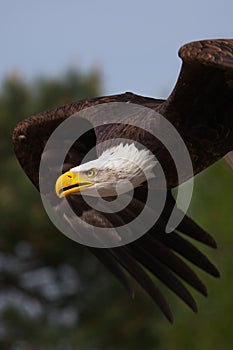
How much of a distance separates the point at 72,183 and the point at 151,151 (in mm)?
590

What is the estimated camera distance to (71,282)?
68.6 feet

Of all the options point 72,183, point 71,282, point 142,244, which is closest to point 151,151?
point 72,183

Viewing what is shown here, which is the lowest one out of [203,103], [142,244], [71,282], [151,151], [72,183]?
[71,282]

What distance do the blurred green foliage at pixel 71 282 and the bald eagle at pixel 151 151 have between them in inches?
403

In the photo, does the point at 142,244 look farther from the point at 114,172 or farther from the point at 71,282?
the point at 71,282

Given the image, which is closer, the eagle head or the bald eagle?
the bald eagle

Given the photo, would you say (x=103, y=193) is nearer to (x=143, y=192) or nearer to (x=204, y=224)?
(x=143, y=192)

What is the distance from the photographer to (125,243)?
880 cm

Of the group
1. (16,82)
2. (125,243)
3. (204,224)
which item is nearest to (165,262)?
(125,243)

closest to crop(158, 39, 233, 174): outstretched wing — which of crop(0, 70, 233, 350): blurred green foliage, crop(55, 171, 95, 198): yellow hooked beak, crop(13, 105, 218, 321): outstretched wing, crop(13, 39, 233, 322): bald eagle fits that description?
crop(13, 39, 233, 322): bald eagle

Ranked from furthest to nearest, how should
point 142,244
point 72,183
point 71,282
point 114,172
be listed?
1. point 71,282
2. point 142,244
3. point 72,183
4. point 114,172

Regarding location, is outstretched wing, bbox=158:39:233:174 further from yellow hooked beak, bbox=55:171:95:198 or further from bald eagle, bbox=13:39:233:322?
yellow hooked beak, bbox=55:171:95:198

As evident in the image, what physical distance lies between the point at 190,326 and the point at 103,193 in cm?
1371

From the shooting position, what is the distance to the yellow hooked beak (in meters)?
6.94
